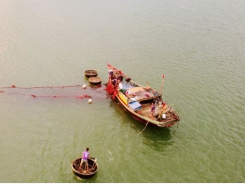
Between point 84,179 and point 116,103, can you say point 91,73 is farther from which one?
point 84,179

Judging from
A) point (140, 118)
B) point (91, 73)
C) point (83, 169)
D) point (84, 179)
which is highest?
point (91, 73)

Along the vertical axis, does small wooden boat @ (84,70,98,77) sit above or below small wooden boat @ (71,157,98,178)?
above

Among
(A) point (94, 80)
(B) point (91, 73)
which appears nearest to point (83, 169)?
(A) point (94, 80)

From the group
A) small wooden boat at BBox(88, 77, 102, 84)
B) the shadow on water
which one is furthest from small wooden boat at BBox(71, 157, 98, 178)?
small wooden boat at BBox(88, 77, 102, 84)

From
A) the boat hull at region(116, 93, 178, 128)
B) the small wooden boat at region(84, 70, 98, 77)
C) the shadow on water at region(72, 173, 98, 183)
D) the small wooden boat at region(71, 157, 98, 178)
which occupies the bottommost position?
the shadow on water at region(72, 173, 98, 183)

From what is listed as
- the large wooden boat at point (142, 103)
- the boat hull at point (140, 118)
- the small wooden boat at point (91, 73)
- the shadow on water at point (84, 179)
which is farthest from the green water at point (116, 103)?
the large wooden boat at point (142, 103)

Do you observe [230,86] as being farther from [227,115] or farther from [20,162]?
[20,162]

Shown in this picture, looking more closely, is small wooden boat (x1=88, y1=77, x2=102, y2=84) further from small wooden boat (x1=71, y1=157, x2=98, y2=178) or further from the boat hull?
small wooden boat (x1=71, y1=157, x2=98, y2=178)
